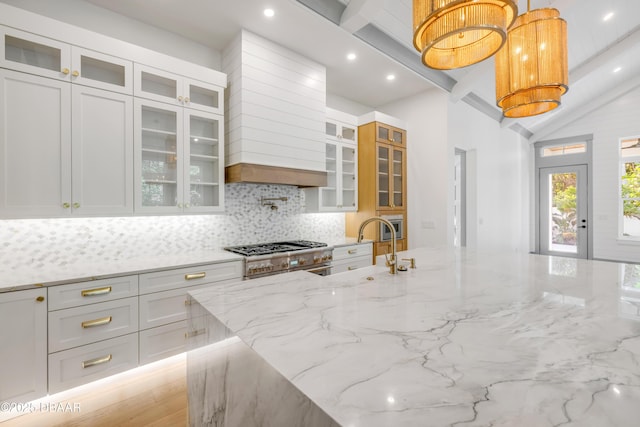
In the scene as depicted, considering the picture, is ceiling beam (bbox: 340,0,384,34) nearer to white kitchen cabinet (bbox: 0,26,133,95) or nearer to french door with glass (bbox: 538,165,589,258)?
white kitchen cabinet (bbox: 0,26,133,95)

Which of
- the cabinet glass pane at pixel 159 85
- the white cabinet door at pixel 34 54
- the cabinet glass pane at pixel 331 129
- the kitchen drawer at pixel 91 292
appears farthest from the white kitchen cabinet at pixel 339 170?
the white cabinet door at pixel 34 54

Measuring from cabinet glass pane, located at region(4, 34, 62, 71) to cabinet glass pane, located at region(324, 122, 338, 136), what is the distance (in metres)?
2.56

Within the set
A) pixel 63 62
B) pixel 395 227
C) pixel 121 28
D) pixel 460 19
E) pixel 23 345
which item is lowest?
pixel 23 345

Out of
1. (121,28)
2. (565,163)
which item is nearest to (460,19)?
(121,28)

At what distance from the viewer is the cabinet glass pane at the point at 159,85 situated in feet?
8.11

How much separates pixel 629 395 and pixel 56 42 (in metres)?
3.22

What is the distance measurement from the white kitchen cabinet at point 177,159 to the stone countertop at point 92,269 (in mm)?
426

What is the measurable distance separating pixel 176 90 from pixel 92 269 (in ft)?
5.27

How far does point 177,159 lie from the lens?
256cm

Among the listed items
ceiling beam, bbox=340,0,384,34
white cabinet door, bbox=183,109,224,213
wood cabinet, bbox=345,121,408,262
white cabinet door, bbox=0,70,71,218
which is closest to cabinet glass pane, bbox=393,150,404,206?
wood cabinet, bbox=345,121,408,262

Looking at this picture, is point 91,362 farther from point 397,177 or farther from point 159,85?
point 397,177

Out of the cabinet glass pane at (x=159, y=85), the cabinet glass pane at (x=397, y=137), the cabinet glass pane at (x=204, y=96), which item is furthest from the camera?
the cabinet glass pane at (x=397, y=137)

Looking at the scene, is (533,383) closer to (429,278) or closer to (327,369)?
(327,369)

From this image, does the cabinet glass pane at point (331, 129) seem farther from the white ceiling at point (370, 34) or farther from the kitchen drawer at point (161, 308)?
the kitchen drawer at point (161, 308)
